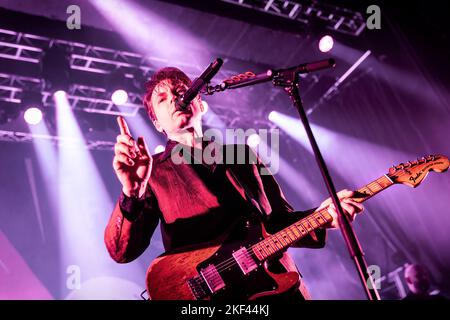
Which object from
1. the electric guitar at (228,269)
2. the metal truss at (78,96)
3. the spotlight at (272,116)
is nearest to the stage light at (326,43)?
the spotlight at (272,116)

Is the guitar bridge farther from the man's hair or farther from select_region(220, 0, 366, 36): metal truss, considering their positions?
select_region(220, 0, 366, 36): metal truss

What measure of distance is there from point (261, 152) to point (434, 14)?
14.7 feet

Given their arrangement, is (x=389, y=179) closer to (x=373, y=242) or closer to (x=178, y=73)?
(x=178, y=73)

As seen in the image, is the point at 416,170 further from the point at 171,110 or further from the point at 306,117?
the point at 171,110

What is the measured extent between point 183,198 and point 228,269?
585 millimetres

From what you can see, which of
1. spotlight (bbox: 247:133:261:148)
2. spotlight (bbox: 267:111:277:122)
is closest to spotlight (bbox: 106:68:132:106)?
spotlight (bbox: 247:133:261:148)

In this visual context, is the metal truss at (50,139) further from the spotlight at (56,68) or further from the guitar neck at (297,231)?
the guitar neck at (297,231)

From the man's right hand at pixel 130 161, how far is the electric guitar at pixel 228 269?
52 cm

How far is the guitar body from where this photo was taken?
255cm

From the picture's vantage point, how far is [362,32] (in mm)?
7684

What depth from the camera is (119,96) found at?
7.73 meters
